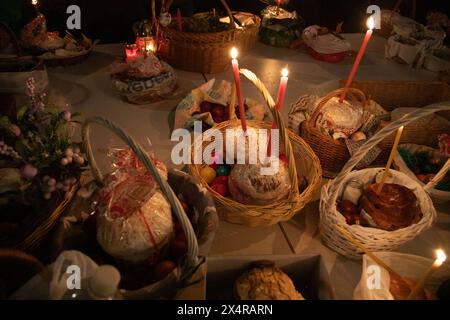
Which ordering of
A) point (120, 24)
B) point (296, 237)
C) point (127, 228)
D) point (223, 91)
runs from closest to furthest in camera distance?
point (127, 228)
point (296, 237)
point (223, 91)
point (120, 24)

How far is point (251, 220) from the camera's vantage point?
930 millimetres

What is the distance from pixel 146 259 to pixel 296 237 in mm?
409

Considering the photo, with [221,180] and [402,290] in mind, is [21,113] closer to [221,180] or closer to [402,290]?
[221,180]

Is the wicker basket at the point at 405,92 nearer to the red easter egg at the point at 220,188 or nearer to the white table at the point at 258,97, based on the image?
the white table at the point at 258,97

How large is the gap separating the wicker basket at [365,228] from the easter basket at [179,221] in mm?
279

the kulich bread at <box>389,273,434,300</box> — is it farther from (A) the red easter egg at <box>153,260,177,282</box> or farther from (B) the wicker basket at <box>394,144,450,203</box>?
(A) the red easter egg at <box>153,260,177,282</box>

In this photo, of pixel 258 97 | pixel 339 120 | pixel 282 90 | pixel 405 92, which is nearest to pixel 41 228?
pixel 282 90

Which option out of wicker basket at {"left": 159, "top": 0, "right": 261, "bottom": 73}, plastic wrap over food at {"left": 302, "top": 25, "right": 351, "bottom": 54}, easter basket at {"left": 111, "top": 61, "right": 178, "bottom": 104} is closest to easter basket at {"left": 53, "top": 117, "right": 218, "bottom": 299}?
easter basket at {"left": 111, "top": 61, "right": 178, "bottom": 104}

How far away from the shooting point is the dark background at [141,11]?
2.48m

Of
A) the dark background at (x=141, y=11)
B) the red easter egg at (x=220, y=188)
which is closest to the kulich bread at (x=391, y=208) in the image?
the red easter egg at (x=220, y=188)

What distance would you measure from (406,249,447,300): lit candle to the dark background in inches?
71.3

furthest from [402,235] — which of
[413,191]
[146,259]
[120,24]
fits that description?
[120,24]
